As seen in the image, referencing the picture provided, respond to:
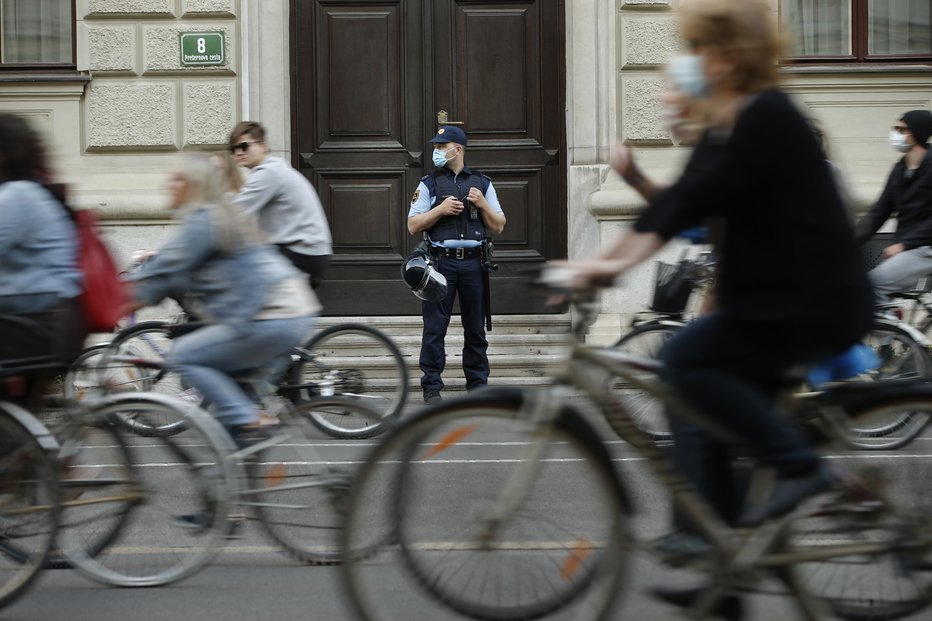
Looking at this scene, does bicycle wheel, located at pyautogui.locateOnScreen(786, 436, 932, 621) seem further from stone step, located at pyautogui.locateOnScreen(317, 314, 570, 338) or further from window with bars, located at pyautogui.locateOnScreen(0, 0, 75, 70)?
window with bars, located at pyautogui.locateOnScreen(0, 0, 75, 70)

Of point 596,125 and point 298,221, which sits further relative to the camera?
point 596,125

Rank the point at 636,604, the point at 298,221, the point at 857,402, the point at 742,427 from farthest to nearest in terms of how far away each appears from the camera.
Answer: the point at 298,221
the point at 636,604
the point at 857,402
the point at 742,427

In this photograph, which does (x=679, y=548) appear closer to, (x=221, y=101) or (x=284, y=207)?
(x=284, y=207)

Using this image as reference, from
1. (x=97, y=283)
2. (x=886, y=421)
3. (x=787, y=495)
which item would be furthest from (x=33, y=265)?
(x=886, y=421)

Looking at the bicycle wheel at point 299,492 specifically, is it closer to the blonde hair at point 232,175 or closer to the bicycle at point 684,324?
the bicycle at point 684,324

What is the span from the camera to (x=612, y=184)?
12125 millimetres

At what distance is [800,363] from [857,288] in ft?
0.79

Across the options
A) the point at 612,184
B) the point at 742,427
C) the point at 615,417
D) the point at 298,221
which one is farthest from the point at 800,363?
the point at 612,184

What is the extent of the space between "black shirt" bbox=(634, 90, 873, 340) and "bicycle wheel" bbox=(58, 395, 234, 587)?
1811 millimetres

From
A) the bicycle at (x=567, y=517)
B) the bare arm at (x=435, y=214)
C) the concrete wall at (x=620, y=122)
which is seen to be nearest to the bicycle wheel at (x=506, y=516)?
the bicycle at (x=567, y=517)

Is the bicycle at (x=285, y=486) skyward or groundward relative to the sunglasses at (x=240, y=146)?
groundward

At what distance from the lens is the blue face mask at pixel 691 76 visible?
3729mm

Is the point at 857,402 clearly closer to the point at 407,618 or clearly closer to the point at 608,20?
the point at 407,618

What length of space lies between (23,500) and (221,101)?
808 centimetres
